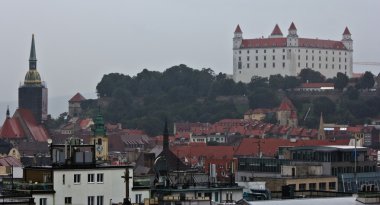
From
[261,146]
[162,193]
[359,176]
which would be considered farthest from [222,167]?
[162,193]

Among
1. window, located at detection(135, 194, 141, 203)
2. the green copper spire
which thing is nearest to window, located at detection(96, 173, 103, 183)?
window, located at detection(135, 194, 141, 203)

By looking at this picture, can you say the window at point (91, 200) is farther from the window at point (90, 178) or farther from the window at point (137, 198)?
the window at point (137, 198)

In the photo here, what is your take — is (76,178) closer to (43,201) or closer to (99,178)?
(99,178)

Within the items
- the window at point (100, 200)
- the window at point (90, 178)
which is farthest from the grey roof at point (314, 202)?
the window at point (90, 178)

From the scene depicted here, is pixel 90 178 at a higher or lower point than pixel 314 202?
higher

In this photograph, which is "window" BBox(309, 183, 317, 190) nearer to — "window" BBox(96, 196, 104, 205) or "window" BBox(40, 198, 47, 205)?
"window" BBox(96, 196, 104, 205)

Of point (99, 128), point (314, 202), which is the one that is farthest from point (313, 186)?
point (99, 128)

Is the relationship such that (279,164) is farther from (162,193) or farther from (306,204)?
(306,204)

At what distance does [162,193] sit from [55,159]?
7.06 meters

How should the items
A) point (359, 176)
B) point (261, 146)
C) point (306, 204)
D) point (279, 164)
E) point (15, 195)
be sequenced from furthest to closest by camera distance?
1. point (261, 146)
2. point (279, 164)
3. point (359, 176)
4. point (15, 195)
5. point (306, 204)

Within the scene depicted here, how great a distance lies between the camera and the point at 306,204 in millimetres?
37500

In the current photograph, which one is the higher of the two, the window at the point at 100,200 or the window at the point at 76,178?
the window at the point at 76,178

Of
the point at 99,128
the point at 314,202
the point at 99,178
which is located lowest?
the point at 314,202

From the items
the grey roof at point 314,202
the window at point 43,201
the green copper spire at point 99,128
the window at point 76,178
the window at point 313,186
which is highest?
the green copper spire at point 99,128
